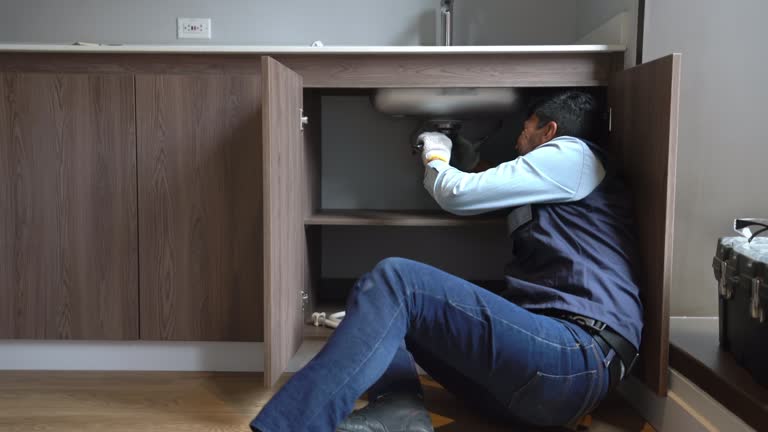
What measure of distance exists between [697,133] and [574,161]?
1.22 feet

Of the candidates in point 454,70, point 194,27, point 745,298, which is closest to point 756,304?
point 745,298

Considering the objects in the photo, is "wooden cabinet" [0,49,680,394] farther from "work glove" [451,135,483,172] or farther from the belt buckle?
the belt buckle

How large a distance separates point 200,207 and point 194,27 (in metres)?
0.89

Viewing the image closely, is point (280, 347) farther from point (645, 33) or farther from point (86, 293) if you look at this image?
point (645, 33)

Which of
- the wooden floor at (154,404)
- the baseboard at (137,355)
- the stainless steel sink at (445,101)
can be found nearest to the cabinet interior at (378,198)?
the stainless steel sink at (445,101)

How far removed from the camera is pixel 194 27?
250cm

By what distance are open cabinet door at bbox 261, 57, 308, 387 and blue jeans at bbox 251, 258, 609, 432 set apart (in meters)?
0.33

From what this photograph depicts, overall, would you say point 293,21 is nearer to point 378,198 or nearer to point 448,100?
point 378,198

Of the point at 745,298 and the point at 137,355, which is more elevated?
the point at 745,298

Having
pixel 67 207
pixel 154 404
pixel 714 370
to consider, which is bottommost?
pixel 154 404

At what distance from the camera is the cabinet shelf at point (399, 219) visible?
6.54ft

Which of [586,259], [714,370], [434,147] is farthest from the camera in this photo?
[434,147]

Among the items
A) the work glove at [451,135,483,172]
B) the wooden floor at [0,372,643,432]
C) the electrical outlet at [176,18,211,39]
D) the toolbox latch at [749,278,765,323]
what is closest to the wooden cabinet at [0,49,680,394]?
the wooden floor at [0,372,643,432]

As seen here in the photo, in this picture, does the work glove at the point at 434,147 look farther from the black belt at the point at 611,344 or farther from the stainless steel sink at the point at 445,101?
the black belt at the point at 611,344
